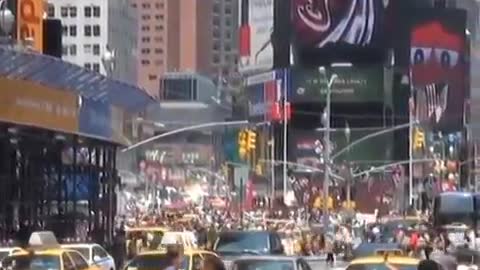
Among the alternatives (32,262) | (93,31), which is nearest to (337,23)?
(93,31)

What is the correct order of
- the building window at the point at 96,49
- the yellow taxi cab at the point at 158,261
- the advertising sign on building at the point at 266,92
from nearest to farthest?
1. the yellow taxi cab at the point at 158,261
2. the advertising sign on building at the point at 266,92
3. the building window at the point at 96,49

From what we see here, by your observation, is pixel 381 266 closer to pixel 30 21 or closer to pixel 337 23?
pixel 30 21

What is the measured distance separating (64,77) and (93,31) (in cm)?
13063

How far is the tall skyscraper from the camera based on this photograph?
17450cm

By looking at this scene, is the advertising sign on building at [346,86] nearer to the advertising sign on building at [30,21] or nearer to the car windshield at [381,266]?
the advertising sign on building at [30,21]

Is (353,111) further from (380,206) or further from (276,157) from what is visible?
→ (380,206)

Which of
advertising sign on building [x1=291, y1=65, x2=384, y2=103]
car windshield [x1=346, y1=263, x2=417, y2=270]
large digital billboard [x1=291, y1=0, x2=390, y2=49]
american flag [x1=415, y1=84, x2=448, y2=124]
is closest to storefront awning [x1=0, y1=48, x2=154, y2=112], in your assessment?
car windshield [x1=346, y1=263, x2=417, y2=270]

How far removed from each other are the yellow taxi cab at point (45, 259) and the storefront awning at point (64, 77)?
37.0 feet

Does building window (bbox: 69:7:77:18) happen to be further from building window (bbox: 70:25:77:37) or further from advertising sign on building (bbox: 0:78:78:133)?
advertising sign on building (bbox: 0:78:78:133)

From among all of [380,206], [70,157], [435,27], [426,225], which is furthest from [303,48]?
[70,157]

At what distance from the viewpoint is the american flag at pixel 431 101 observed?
174 m

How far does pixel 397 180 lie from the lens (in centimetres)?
14738

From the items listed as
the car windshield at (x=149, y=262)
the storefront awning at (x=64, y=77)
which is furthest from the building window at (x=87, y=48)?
the car windshield at (x=149, y=262)

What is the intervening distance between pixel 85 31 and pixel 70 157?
121480 mm
